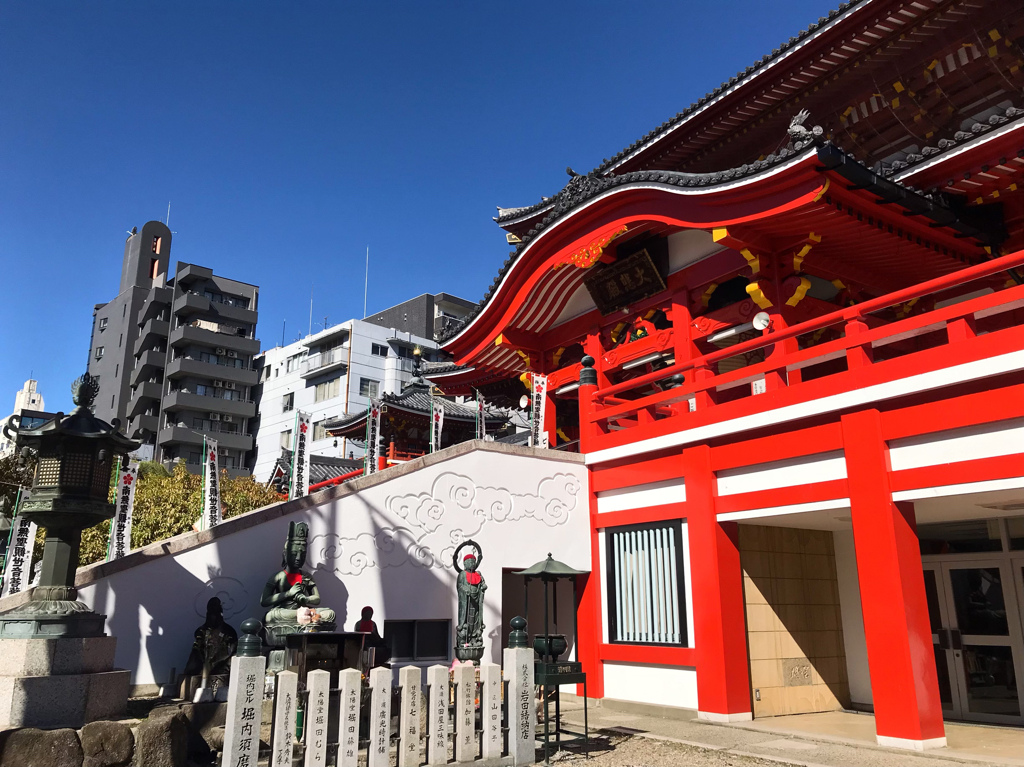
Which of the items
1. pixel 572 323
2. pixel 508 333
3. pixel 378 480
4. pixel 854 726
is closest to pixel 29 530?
pixel 378 480

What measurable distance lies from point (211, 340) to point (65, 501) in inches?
1763

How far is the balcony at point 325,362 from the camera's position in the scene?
48.2 m

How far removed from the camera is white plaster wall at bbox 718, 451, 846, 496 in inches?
341

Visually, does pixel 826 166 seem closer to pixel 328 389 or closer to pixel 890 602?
pixel 890 602

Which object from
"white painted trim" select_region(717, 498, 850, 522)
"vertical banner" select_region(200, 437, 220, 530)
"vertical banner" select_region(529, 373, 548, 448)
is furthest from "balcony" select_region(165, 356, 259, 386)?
"white painted trim" select_region(717, 498, 850, 522)

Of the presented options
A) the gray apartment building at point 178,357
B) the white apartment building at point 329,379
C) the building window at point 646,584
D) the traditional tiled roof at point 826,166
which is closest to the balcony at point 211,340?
the gray apartment building at point 178,357

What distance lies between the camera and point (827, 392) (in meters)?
8.65

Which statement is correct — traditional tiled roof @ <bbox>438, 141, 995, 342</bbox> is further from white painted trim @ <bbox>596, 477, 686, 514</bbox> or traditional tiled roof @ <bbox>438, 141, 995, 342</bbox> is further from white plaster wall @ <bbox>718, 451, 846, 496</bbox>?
white painted trim @ <bbox>596, 477, 686, 514</bbox>

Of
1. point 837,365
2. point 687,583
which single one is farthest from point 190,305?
point 687,583

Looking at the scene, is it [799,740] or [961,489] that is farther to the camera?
[799,740]

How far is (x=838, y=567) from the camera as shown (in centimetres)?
1114

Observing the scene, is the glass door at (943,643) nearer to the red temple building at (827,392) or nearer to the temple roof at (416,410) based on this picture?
the red temple building at (827,392)

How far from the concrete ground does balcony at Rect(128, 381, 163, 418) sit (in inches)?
1777

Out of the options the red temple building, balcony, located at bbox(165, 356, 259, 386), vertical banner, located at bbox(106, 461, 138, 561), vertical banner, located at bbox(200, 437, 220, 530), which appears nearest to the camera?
the red temple building
